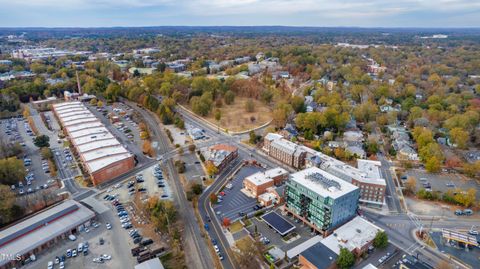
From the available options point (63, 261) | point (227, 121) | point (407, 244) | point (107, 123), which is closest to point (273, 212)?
point (407, 244)

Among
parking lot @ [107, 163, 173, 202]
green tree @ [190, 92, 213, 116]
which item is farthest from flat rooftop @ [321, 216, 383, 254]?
green tree @ [190, 92, 213, 116]

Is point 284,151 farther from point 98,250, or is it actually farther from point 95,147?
point 95,147

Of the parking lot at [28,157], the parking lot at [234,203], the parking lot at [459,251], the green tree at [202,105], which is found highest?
the green tree at [202,105]

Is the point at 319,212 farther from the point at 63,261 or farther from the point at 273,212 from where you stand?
the point at 63,261

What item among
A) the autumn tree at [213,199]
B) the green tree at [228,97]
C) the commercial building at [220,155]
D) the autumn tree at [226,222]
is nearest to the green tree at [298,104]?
the green tree at [228,97]

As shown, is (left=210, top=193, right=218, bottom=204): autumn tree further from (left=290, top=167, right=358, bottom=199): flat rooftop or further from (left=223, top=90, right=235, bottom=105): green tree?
(left=223, top=90, right=235, bottom=105): green tree

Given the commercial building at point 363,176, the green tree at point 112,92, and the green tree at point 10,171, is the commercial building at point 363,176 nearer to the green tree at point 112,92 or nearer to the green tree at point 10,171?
the green tree at point 10,171
